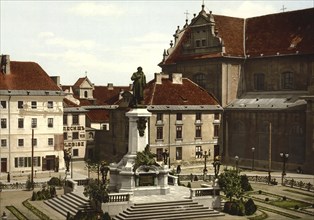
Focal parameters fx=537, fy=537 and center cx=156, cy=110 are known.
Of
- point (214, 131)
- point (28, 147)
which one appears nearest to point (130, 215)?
point (28, 147)

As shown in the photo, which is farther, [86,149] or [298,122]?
[86,149]

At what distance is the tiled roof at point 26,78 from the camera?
7029 centimetres

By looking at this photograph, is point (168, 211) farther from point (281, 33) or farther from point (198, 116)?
point (281, 33)

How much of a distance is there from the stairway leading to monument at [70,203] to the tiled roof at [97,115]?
41490mm

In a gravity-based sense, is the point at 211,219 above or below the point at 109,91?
below

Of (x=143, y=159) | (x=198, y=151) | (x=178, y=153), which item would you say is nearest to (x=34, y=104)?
(x=178, y=153)

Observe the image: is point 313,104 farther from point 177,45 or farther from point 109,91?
point 109,91

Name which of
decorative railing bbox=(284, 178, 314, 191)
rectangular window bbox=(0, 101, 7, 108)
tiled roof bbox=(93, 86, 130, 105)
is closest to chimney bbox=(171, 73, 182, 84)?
rectangular window bbox=(0, 101, 7, 108)

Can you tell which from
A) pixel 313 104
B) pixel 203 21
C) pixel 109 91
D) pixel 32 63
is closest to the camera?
pixel 313 104

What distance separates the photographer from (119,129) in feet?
250

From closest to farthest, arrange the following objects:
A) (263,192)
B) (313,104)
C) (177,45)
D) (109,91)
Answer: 1. (263,192)
2. (313,104)
3. (177,45)
4. (109,91)

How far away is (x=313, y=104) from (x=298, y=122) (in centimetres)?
367

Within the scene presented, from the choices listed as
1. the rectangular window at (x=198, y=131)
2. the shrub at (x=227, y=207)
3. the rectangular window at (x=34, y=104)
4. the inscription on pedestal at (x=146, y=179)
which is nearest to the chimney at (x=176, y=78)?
the rectangular window at (x=198, y=131)

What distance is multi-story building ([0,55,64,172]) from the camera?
69062mm
